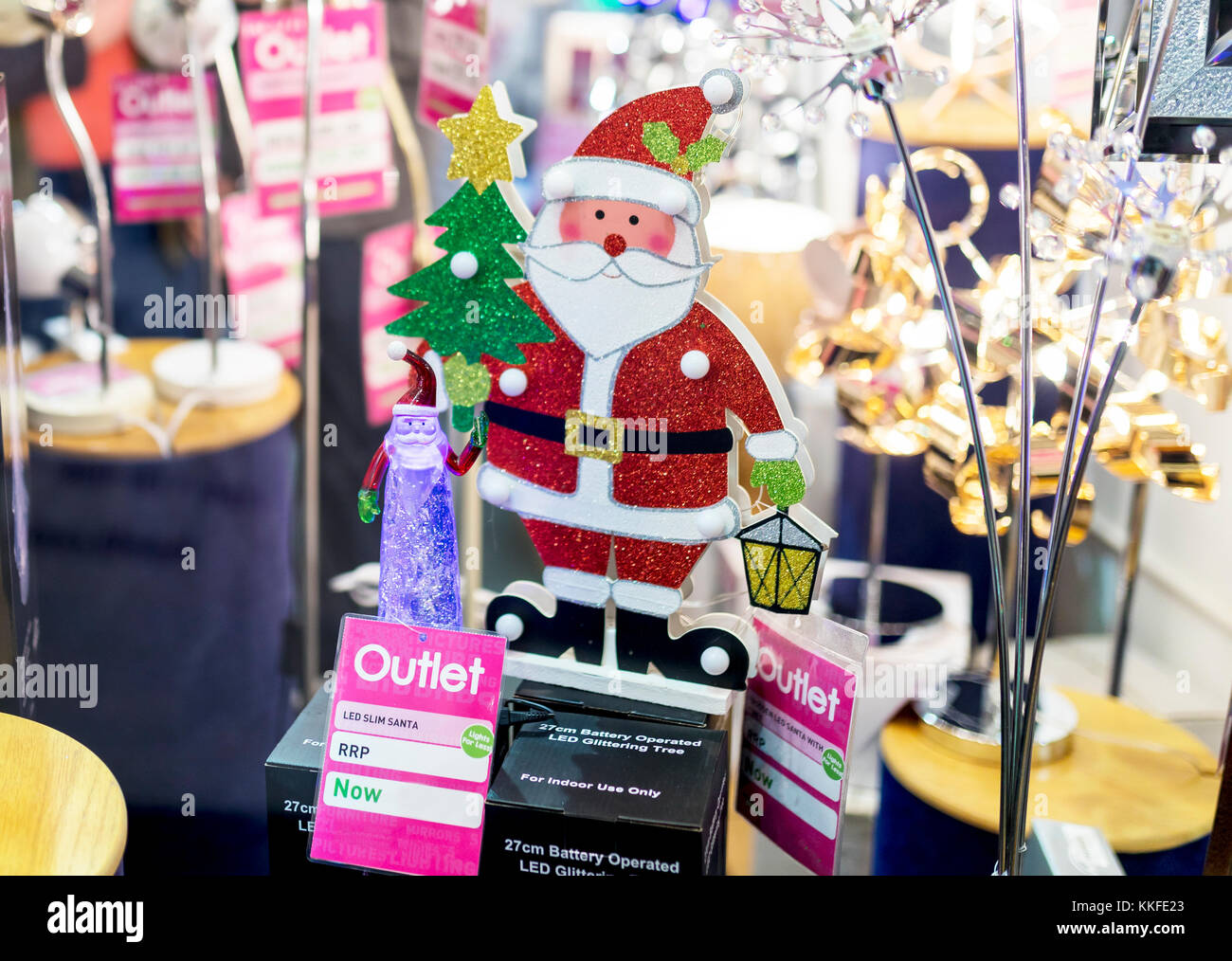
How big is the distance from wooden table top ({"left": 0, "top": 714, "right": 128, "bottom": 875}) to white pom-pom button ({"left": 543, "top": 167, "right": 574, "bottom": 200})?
2.24 ft

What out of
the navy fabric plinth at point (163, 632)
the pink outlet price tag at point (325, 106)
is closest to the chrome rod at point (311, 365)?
the pink outlet price tag at point (325, 106)

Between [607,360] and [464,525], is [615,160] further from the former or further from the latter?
[464,525]

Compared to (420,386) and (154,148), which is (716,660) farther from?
(154,148)

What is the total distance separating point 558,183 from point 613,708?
51cm

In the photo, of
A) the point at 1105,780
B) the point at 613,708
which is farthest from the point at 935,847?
the point at 613,708

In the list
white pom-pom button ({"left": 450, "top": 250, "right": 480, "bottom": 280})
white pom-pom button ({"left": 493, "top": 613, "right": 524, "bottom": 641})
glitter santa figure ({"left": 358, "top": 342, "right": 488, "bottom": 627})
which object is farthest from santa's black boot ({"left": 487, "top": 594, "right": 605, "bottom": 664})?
white pom-pom button ({"left": 450, "top": 250, "right": 480, "bottom": 280})

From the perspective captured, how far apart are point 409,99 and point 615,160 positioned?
40.5 inches

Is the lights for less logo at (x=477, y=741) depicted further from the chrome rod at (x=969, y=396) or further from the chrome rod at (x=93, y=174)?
the chrome rod at (x=93, y=174)

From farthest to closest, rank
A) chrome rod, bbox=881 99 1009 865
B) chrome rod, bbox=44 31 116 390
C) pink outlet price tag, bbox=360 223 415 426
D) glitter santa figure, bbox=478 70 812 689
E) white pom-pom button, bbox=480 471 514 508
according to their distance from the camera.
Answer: pink outlet price tag, bbox=360 223 415 426
chrome rod, bbox=44 31 116 390
white pom-pom button, bbox=480 471 514 508
glitter santa figure, bbox=478 70 812 689
chrome rod, bbox=881 99 1009 865

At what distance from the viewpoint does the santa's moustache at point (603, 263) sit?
3.60 ft

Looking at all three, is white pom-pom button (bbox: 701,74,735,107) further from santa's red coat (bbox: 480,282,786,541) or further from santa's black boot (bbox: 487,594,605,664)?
santa's black boot (bbox: 487,594,605,664)

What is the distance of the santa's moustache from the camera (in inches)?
43.2

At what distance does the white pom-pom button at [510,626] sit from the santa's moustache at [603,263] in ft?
1.18
